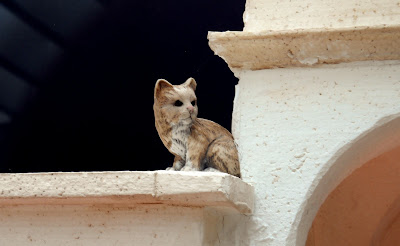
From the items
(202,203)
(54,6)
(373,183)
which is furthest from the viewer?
(54,6)

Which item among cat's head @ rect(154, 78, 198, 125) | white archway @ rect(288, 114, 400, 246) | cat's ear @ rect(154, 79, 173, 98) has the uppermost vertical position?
cat's ear @ rect(154, 79, 173, 98)

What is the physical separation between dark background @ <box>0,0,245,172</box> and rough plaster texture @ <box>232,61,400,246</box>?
7.31ft

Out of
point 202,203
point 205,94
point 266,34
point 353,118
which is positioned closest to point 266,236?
point 202,203

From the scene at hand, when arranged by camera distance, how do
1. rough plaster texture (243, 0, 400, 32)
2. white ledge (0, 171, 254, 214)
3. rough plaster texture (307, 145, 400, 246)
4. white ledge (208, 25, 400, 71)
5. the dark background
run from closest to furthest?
white ledge (0, 171, 254, 214)
white ledge (208, 25, 400, 71)
rough plaster texture (243, 0, 400, 32)
rough plaster texture (307, 145, 400, 246)
the dark background

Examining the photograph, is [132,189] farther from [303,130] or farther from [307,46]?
[307,46]

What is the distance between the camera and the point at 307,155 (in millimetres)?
2621

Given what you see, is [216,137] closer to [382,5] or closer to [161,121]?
[161,121]

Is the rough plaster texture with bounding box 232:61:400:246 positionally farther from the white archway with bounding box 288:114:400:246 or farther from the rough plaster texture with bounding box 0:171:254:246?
the rough plaster texture with bounding box 0:171:254:246

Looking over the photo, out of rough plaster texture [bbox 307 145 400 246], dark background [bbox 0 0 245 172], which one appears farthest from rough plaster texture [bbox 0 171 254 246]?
dark background [bbox 0 0 245 172]

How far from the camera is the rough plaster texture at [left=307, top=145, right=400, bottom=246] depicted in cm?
378

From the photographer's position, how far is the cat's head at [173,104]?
282cm

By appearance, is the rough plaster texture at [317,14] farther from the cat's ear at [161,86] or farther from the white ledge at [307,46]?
the cat's ear at [161,86]

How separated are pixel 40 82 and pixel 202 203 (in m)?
2.95

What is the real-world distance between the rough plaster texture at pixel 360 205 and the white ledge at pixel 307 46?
1240mm
